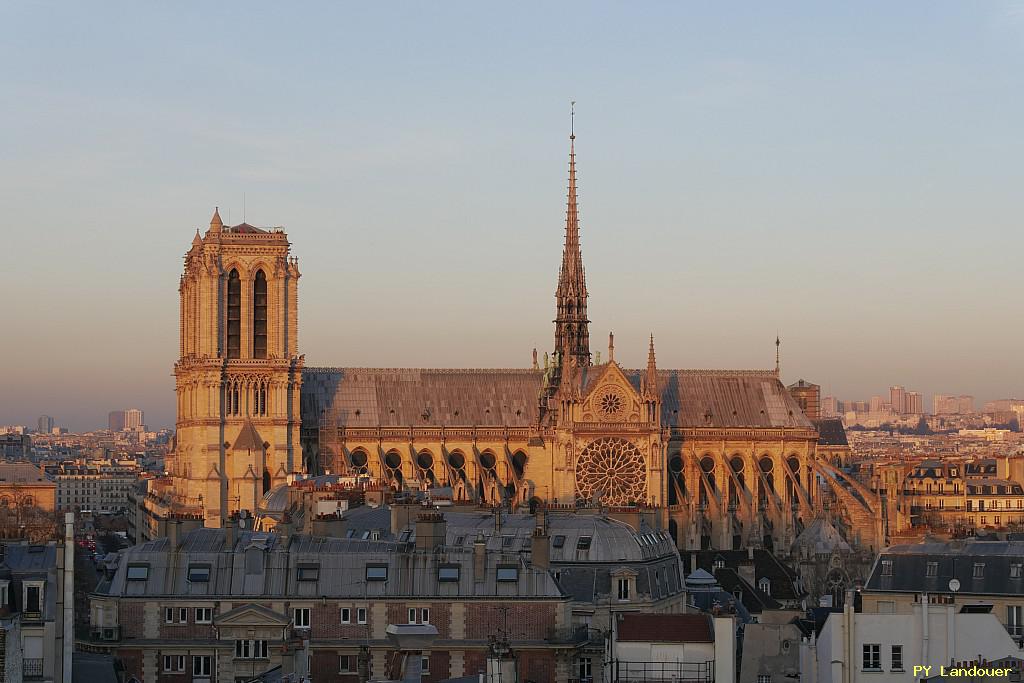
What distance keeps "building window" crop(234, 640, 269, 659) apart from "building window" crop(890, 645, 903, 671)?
18.6 metres

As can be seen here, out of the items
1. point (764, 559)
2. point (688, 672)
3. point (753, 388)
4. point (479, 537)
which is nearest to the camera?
point (688, 672)

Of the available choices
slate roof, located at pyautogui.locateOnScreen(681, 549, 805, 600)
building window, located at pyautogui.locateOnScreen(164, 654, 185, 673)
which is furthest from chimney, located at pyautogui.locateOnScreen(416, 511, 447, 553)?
slate roof, located at pyautogui.locateOnScreen(681, 549, 805, 600)

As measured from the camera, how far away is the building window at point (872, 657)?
212 feet

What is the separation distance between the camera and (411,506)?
90.1m

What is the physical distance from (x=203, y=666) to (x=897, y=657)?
67.5 ft

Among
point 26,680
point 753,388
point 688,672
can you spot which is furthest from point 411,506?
point 753,388

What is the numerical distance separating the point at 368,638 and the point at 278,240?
83912mm

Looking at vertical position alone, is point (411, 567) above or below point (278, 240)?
below

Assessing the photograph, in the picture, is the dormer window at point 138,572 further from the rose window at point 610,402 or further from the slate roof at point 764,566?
the rose window at point 610,402

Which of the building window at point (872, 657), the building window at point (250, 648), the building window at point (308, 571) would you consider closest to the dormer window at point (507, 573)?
the building window at point (308, 571)

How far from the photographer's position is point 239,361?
155 meters

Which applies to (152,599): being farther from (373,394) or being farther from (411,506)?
(373,394)

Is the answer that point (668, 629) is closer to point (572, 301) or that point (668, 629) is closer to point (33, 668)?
point (33, 668)

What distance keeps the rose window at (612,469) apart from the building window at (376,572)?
269ft
